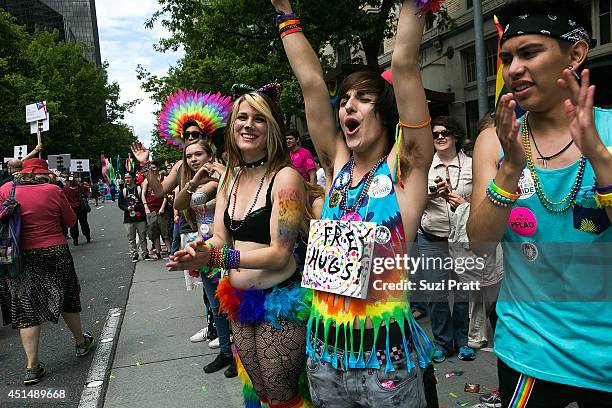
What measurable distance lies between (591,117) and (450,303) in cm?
338

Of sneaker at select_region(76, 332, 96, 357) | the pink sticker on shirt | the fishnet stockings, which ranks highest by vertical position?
the pink sticker on shirt

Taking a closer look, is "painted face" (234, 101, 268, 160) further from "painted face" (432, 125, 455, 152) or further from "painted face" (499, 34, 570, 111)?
"painted face" (432, 125, 455, 152)

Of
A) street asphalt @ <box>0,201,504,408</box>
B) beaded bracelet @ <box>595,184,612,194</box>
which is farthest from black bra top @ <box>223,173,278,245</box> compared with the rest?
street asphalt @ <box>0,201,504,408</box>

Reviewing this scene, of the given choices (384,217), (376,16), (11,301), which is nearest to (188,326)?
(11,301)

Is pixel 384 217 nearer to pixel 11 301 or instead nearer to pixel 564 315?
pixel 564 315

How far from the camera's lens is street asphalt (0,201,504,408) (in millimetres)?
3635

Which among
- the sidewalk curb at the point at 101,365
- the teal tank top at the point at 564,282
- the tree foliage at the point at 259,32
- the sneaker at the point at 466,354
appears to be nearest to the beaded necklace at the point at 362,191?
the teal tank top at the point at 564,282

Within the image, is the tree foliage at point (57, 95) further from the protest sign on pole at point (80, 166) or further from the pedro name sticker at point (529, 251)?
the pedro name sticker at point (529, 251)

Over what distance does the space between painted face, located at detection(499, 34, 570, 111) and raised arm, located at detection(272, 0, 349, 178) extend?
783mm

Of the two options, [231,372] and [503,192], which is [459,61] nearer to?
[231,372]

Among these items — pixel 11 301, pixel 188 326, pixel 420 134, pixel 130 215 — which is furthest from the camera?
pixel 130 215

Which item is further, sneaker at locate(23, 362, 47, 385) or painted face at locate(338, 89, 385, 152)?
sneaker at locate(23, 362, 47, 385)

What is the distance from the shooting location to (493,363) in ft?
12.6

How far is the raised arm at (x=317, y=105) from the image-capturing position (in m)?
2.10
